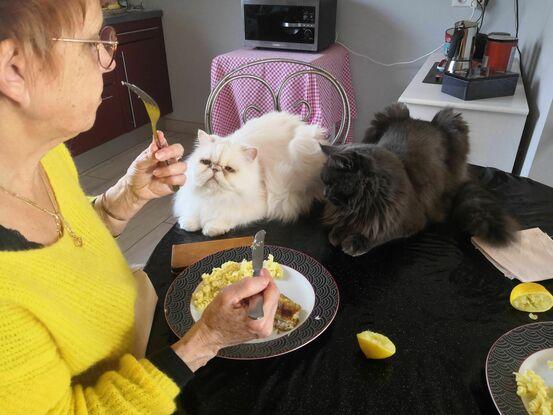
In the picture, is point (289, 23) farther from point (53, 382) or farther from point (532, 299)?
point (53, 382)

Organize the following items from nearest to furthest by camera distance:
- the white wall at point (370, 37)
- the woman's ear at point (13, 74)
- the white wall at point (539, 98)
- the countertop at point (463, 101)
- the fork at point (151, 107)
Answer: the woman's ear at point (13, 74), the fork at point (151, 107), the white wall at point (539, 98), the countertop at point (463, 101), the white wall at point (370, 37)

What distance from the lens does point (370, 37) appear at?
3070 mm

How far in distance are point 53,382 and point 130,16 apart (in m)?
3.30

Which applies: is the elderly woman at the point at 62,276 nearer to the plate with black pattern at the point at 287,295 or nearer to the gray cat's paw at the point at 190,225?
the plate with black pattern at the point at 287,295

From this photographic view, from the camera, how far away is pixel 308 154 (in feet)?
4.40

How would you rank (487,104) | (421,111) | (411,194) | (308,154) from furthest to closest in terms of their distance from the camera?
(421,111) → (487,104) → (308,154) → (411,194)

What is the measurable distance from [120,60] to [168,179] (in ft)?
8.97

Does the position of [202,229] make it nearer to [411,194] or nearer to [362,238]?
[362,238]

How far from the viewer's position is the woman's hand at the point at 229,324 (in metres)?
0.66

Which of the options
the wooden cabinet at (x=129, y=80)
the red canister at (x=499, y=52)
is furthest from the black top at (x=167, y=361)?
the wooden cabinet at (x=129, y=80)

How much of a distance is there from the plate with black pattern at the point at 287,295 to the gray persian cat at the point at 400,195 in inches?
6.4

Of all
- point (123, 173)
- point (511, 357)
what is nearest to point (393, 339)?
point (511, 357)

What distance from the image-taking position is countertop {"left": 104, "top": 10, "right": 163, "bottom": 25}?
3049 mm

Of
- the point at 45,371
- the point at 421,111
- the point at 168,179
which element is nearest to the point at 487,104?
the point at 421,111
